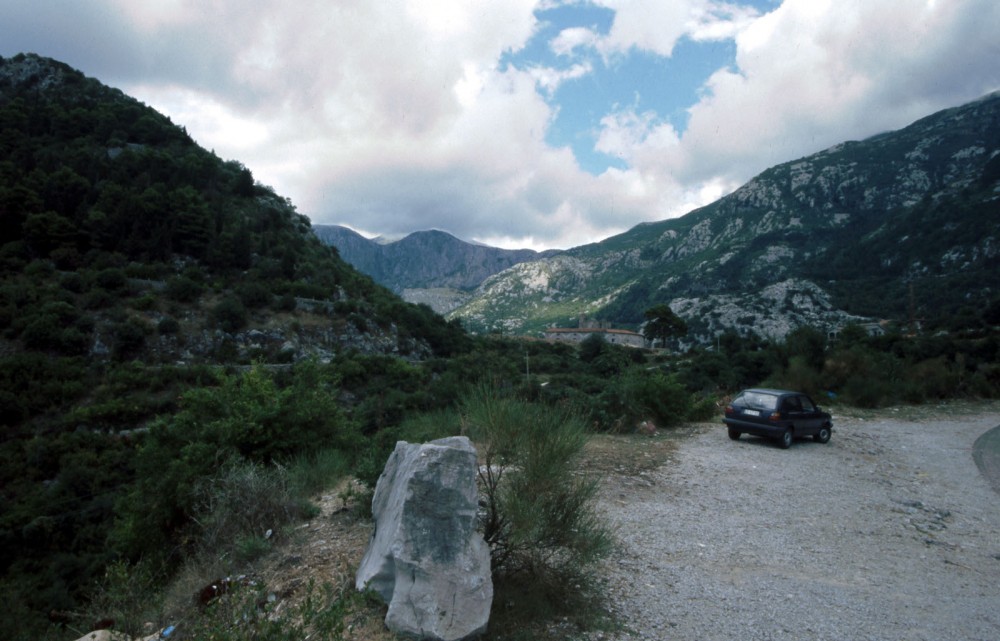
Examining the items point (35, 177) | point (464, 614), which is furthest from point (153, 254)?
point (464, 614)

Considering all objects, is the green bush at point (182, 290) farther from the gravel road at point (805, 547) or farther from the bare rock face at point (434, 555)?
the bare rock face at point (434, 555)

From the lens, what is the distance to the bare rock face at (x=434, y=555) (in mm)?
3469

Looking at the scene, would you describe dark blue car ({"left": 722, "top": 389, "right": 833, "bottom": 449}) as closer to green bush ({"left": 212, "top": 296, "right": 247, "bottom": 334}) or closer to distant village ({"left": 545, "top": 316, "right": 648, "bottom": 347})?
green bush ({"left": 212, "top": 296, "right": 247, "bottom": 334})

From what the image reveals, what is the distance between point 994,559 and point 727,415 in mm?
6906

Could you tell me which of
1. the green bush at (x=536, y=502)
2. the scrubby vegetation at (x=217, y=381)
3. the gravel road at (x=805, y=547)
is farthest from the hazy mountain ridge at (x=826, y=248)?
the green bush at (x=536, y=502)

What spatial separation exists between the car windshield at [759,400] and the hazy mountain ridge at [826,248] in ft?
210

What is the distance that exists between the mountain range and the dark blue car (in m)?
33.4

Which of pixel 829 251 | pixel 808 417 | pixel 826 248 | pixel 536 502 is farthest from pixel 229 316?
pixel 826 248

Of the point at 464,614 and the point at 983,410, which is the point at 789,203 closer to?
the point at 983,410

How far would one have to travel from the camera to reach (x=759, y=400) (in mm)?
13117

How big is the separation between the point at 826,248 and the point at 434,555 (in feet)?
418

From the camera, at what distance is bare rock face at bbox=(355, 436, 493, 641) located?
3.47 metres

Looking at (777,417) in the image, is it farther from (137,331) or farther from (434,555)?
(137,331)

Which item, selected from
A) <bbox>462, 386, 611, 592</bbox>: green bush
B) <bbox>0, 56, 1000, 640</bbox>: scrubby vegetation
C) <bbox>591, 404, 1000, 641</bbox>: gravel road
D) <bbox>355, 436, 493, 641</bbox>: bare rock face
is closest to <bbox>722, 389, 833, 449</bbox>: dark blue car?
<bbox>591, 404, 1000, 641</bbox>: gravel road
